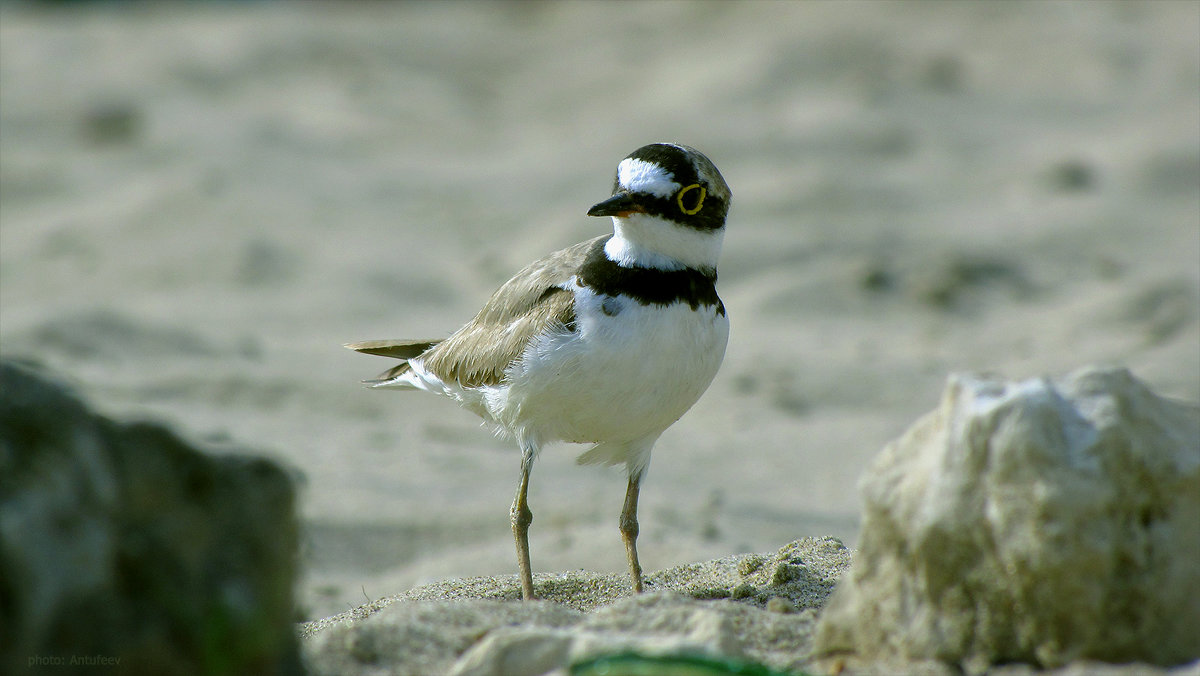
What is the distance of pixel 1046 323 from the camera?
7.92m

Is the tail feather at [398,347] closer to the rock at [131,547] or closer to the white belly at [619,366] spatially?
the white belly at [619,366]

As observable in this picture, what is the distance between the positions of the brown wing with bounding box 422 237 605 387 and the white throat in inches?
8.8

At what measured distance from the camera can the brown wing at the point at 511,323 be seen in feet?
13.2

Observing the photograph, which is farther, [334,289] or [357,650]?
[334,289]

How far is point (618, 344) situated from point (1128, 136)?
28.2ft

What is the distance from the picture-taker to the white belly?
3.79 meters

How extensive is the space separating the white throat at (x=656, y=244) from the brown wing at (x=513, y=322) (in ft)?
0.73

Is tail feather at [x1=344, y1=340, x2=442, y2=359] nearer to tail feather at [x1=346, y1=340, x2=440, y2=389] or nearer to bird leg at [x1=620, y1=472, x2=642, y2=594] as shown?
tail feather at [x1=346, y1=340, x2=440, y2=389]

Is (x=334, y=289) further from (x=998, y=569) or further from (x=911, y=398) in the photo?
(x=998, y=569)

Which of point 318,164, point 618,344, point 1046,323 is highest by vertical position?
point 318,164

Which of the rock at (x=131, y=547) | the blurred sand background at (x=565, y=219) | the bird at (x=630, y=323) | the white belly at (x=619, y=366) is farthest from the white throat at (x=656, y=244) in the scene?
the rock at (x=131, y=547)

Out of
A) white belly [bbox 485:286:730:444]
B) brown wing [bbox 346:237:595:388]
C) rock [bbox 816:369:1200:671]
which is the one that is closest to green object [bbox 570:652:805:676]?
rock [bbox 816:369:1200:671]

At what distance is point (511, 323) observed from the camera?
4.23 metres

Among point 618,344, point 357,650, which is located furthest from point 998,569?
point 618,344
